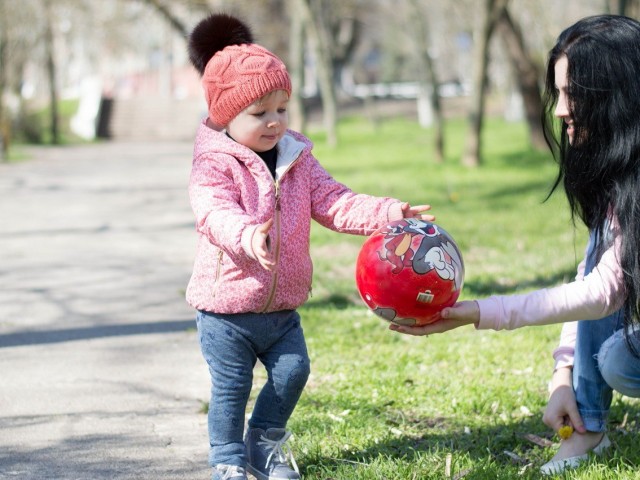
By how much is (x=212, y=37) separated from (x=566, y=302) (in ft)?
5.29

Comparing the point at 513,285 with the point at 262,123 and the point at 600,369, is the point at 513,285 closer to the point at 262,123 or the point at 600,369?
the point at 600,369

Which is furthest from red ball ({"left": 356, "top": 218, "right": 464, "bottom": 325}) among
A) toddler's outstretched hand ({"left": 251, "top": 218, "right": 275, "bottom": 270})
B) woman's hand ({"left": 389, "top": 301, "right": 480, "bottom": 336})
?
toddler's outstretched hand ({"left": 251, "top": 218, "right": 275, "bottom": 270})

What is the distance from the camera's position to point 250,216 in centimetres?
323

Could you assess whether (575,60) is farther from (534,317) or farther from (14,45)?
(14,45)

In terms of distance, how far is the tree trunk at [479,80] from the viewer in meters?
15.1

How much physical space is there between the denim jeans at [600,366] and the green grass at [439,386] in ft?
0.65

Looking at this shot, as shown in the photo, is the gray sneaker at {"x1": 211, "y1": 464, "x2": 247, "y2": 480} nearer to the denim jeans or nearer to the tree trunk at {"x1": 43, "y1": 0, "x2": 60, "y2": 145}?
the denim jeans

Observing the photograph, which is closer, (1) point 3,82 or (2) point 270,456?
(2) point 270,456

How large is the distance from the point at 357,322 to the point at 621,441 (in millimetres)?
2384

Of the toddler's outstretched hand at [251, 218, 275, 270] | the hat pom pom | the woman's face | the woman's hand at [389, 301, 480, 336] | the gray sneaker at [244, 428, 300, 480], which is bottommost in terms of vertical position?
the gray sneaker at [244, 428, 300, 480]

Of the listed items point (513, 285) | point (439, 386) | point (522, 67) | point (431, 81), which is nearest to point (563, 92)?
point (439, 386)

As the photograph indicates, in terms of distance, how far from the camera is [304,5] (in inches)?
801

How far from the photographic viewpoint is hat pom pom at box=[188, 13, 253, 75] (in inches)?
143

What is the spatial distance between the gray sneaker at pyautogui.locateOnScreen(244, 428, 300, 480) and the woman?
65 cm
